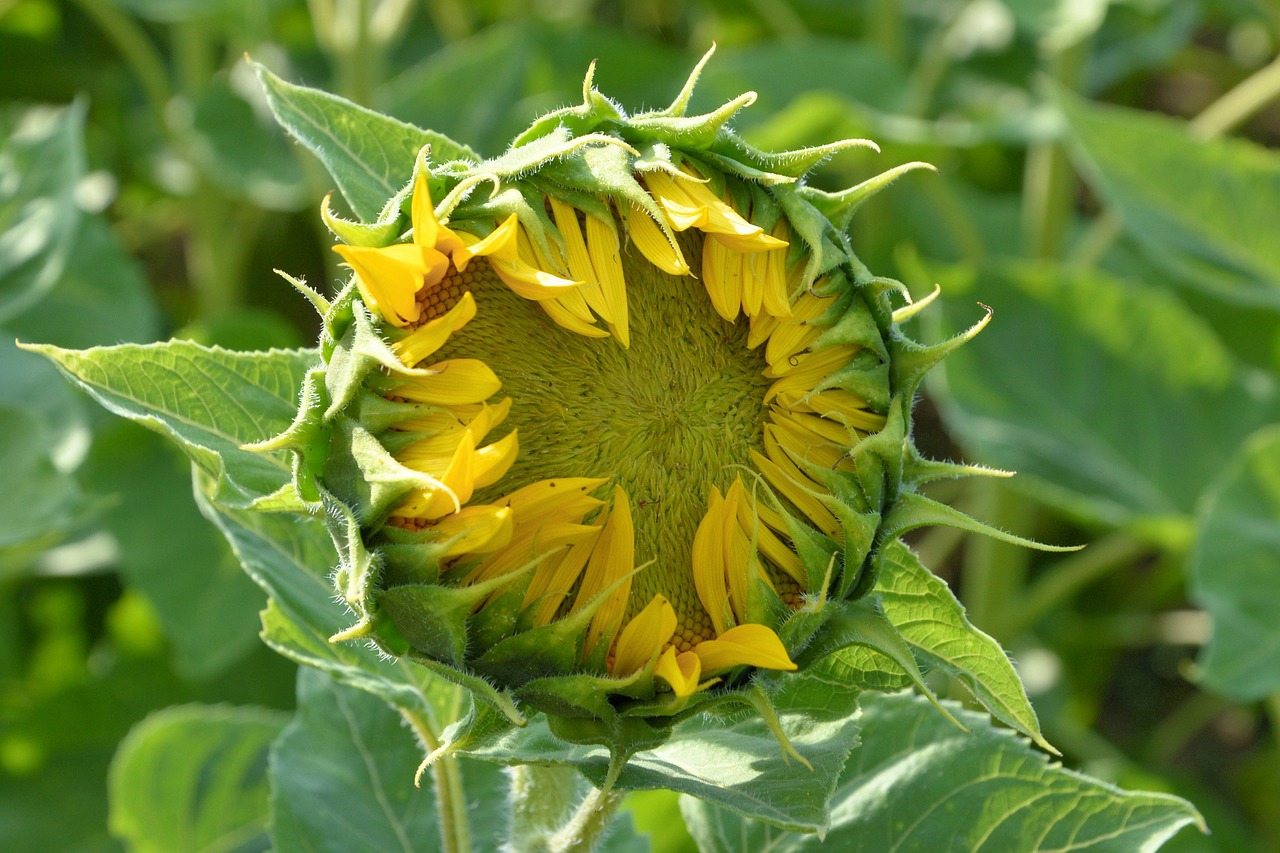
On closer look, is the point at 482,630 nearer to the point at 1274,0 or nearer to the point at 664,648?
the point at 664,648

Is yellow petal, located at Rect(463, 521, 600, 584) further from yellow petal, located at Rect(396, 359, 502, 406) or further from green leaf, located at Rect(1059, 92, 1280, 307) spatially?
green leaf, located at Rect(1059, 92, 1280, 307)

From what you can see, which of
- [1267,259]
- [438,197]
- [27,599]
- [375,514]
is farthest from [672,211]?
[27,599]

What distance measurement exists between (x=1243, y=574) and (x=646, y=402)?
4.27 ft

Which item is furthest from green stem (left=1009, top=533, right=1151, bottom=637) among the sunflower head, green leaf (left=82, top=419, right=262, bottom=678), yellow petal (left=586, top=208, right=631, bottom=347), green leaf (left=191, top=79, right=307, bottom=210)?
yellow petal (left=586, top=208, right=631, bottom=347)

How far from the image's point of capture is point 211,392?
1.17 metres

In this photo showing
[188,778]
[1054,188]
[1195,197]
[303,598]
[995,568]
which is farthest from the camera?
[1054,188]

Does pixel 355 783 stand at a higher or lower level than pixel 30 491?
lower

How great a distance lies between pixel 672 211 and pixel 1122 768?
181 cm

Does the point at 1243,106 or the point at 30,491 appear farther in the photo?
the point at 1243,106

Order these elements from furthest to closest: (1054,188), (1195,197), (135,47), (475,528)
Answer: (135,47)
(1054,188)
(1195,197)
(475,528)

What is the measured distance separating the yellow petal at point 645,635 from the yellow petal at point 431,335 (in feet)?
0.74

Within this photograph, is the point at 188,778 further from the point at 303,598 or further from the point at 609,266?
the point at 609,266

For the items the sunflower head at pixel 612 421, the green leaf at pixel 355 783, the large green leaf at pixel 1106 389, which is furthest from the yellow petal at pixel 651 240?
the large green leaf at pixel 1106 389

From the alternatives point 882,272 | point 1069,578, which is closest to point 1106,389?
point 1069,578
